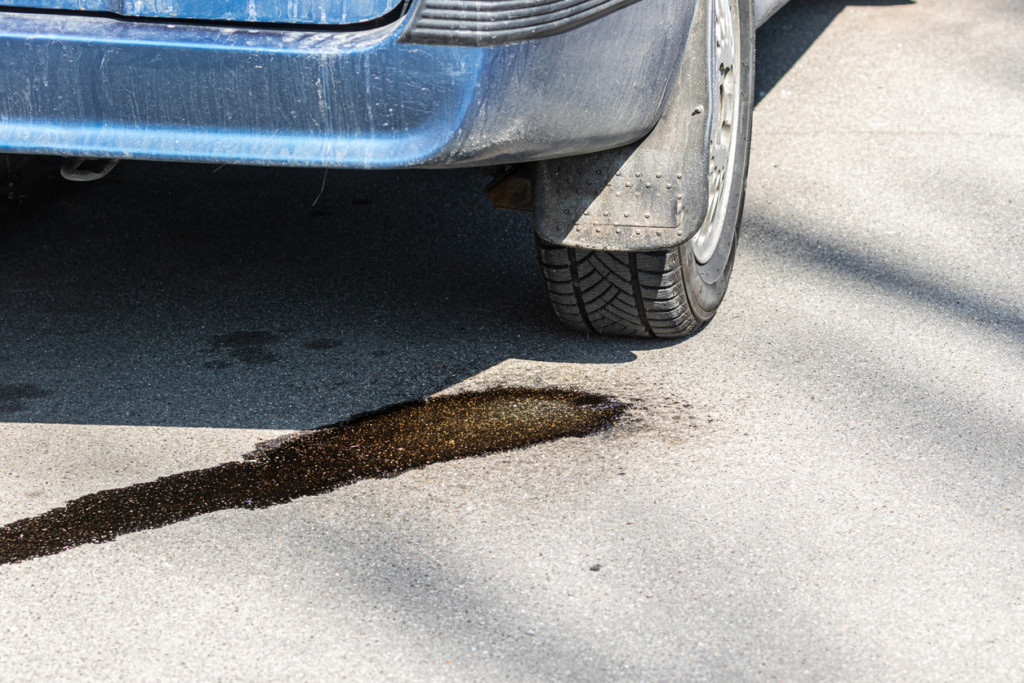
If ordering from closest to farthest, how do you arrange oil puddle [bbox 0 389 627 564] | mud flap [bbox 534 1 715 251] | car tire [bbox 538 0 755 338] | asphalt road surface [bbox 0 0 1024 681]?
asphalt road surface [bbox 0 0 1024 681] < oil puddle [bbox 0 389 627 564] < mud flap [bbox 534 1 715 251] < car tire [bbox 538 0 755 338]

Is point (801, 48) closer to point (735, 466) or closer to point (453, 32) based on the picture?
point (735, 466)

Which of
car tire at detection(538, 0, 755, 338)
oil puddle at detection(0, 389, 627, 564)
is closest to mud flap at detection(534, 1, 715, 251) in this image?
car tire at detection(538, 0, 755, 338)

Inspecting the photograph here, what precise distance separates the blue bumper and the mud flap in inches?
12.8

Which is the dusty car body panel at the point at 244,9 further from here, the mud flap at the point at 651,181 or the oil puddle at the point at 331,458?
the oil puddle at the point at 331,458

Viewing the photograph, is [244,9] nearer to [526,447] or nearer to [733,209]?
[526,447]

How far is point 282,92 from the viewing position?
1979 millimetres

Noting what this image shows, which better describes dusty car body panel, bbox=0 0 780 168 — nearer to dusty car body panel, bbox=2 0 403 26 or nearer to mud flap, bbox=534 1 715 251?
dusty car body panel, bbox=2 0 403 26

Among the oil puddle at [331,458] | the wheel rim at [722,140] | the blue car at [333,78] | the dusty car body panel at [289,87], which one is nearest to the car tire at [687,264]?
the wheel rim at [722,140]

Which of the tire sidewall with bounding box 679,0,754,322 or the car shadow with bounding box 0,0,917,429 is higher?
the tire sidewall with bounding box 679,0,754,322

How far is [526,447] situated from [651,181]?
60cm

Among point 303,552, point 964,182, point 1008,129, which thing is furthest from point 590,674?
point 1008,129

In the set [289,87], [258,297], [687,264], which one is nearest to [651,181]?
[687,264]

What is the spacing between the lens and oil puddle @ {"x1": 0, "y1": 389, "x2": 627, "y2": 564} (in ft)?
7.18

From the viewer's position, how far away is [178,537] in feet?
7.02
